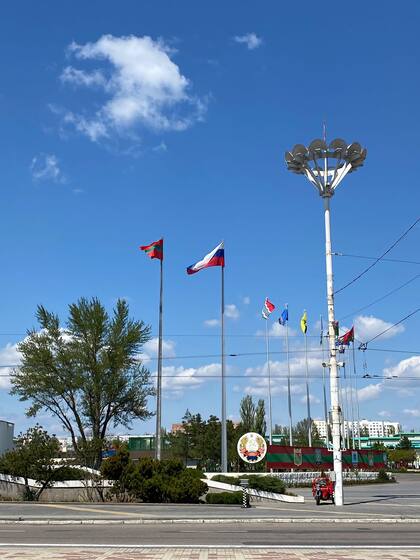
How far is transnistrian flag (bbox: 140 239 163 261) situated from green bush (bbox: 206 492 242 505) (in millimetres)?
18155

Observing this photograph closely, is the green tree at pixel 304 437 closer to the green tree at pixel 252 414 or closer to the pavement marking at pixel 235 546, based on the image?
the green tree at pixel 252 414

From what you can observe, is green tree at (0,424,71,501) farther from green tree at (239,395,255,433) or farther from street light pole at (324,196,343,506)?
green tree at (239,395,255,433)

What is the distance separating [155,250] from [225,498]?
751 inches

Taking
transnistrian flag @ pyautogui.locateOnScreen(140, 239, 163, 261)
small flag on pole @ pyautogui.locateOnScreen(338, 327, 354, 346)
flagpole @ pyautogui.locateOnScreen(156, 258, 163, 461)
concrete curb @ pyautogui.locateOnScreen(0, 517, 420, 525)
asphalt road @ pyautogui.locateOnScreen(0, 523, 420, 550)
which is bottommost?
concrete curb @ pyautogui.locateOnScreen(0, 517, 420, 525)

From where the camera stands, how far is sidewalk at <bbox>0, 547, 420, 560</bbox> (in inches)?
492

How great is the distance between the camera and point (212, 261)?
42156 millimetres

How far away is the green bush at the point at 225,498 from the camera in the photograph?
31547 millimetres

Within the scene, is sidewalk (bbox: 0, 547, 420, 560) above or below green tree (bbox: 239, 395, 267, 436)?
below

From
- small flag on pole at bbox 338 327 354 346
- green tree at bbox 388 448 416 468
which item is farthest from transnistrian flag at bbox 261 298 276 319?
green tree at bbox 388 448 416 468

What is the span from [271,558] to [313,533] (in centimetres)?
622

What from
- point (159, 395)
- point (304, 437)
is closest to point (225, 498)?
point (159, 395)

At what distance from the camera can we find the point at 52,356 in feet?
173

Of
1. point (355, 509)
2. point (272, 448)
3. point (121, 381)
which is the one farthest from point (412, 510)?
point (121, 381)

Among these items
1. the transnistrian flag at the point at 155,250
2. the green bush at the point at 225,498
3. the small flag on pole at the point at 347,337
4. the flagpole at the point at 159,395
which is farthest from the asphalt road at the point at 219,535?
the small flag on pole at the point at 347,337
